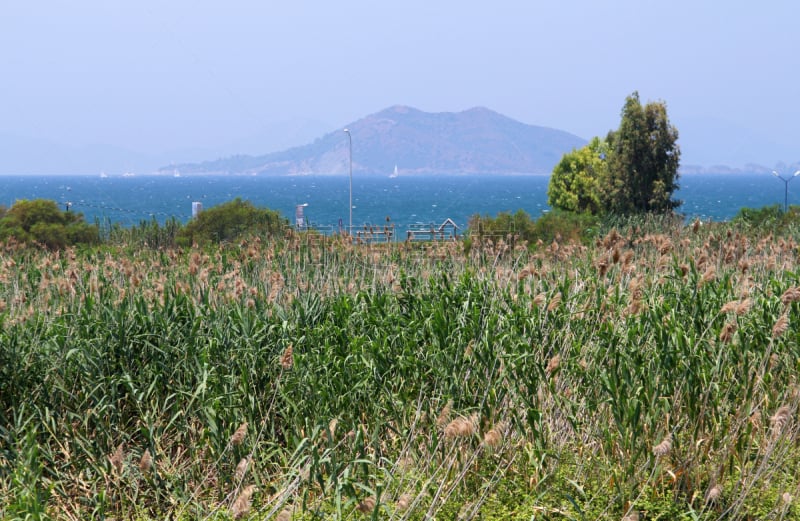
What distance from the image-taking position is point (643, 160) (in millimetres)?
24234

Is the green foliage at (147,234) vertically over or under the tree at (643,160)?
under

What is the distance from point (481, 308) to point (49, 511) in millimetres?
3131

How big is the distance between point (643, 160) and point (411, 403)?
2007 cm

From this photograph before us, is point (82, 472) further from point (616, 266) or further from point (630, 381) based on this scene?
point (616, 266)

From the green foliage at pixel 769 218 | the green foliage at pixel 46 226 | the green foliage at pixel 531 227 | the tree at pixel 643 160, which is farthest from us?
the tree at pixel 643 160

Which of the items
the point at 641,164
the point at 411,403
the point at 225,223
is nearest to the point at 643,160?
the point at 641,164

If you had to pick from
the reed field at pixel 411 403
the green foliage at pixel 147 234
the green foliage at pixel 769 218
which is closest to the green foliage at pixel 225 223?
the green foliage at pixel 147 234

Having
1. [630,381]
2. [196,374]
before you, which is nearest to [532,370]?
[630,381]

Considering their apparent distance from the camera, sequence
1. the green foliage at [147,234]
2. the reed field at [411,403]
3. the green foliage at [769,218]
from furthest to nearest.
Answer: the green foliage at [147,234] < the green foliage at [769,218] < the reed field at [411,403]

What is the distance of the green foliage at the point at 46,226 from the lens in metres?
18.2

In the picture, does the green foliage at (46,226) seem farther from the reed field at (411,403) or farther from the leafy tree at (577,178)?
the leafy tree at (577,178)

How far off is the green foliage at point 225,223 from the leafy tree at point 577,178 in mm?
17590

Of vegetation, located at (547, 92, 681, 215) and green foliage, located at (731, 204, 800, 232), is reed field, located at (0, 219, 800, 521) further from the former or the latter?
vegetation, located at (547, 92, 681, 215)

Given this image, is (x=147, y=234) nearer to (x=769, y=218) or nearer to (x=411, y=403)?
(x=769, y=218)
